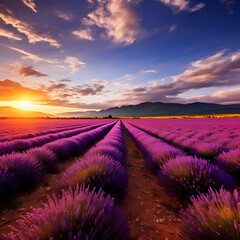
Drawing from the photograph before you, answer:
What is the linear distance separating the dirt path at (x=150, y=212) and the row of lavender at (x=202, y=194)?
6.5 inches

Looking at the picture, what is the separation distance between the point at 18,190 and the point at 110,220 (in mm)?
2197

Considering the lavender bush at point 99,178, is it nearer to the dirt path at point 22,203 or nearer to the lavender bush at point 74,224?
the dirt path at point 22,203

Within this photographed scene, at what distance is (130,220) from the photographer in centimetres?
161

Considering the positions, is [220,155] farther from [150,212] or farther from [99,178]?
[99,178]

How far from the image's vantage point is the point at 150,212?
179 centimetres

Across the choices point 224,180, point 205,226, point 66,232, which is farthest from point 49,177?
point 224,180

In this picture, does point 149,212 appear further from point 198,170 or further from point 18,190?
point 18,190

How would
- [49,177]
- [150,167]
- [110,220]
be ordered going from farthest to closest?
1. [150,167]
2. [49,177]
3. [110,220]

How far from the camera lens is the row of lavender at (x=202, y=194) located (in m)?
1.02

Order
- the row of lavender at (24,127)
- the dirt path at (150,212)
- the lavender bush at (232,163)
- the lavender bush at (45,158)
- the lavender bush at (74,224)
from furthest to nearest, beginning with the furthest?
the row of lavender at (24,127), the lavender bush at (45,158), the lavender bush at (232,163), the dirt path at (150,212), the lavender bush at (74,224)

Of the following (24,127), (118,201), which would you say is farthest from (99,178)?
(24,127)

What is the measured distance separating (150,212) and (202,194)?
869 mm

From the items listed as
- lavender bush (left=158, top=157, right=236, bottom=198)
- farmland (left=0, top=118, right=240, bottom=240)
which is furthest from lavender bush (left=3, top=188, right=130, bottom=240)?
lavender bush (left=158, top=157, right=236, bottom=198)

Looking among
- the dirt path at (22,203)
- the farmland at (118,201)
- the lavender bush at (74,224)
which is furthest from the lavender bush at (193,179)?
the dirt path at (22,203)
